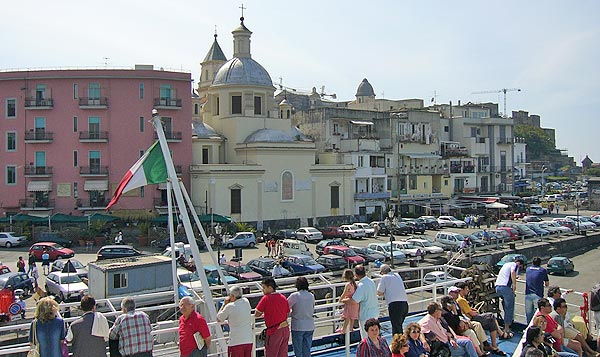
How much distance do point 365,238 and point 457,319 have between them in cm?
3457

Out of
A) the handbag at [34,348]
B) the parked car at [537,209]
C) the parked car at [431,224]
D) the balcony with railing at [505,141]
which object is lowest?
the parked car at [431,224]

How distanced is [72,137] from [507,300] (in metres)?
37.9

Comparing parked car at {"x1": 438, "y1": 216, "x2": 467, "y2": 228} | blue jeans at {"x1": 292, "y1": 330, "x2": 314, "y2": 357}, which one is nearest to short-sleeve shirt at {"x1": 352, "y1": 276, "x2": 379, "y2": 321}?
blue jeans at {"x1": 292, "y1": 330, "x2": 314, "y2": 357}

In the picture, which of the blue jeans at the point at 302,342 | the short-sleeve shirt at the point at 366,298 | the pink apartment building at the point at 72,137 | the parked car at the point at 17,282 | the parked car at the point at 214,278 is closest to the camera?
the blue jeans at the point at 302,342

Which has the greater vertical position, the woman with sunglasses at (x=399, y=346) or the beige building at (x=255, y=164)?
the beige building at (x=255, y=164)

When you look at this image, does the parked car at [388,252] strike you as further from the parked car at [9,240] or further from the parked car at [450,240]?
the parked car at [9,240]

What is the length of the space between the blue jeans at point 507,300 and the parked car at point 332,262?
19.7m

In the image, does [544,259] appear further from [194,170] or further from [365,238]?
[194,170]

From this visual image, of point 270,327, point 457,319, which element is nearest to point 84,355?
point 270,327

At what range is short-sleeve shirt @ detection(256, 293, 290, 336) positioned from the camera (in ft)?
27.2

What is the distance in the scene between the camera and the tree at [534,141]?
140 m

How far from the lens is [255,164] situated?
45562 millimetres

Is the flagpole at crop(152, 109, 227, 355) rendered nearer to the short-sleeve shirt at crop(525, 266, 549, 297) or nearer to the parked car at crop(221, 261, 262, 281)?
the short-sleeve shirt at crop(525, 266, 549, 297)

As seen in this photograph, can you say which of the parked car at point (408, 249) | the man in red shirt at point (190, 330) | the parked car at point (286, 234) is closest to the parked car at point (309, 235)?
the parked car at point (286, 234)
